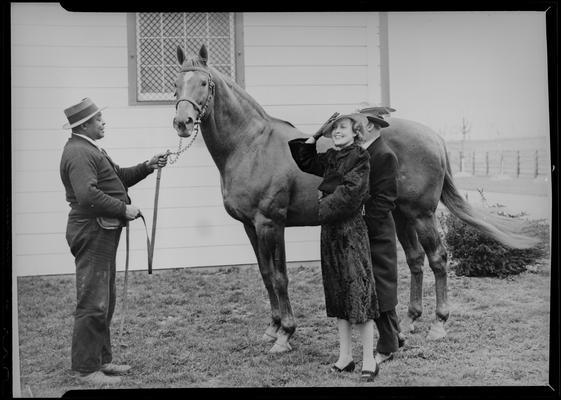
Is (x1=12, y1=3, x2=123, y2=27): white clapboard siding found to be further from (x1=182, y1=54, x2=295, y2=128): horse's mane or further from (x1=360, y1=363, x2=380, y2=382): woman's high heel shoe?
(x1=360, y1=363, x2=380, y2=382): woman's high heel shoe

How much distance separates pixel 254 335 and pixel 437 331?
1.52m

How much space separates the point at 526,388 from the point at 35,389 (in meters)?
3.84

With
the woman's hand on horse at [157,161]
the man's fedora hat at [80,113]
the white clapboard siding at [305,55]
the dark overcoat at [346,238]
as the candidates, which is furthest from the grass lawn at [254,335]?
the white clapboard siding at [305,55]

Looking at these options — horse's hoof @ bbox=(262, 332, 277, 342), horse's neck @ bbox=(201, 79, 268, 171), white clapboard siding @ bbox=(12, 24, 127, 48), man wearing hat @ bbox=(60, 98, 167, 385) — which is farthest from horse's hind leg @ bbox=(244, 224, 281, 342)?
white clapboard siding @ bbox=(12, 24, 127, 48)

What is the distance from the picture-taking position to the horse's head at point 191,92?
4133mm

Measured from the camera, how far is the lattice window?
188 inches

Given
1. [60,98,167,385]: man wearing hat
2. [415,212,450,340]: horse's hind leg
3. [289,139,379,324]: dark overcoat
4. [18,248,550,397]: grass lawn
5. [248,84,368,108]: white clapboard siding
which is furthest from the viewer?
[248,84,368,108]: white clapboard siding

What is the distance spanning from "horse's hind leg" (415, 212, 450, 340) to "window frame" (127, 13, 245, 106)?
2007 millimetres

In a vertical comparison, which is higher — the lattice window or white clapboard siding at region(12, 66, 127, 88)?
the lattice window

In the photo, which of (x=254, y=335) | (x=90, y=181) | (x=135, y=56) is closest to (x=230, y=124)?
(x=135, y=56)

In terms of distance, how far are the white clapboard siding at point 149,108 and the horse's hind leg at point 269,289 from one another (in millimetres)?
468

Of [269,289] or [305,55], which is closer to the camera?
[269,289]

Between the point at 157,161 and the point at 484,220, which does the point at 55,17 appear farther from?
the point at 484,220

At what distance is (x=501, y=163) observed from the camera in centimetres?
489
